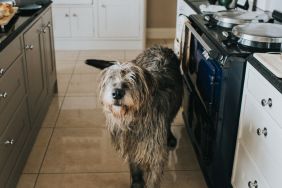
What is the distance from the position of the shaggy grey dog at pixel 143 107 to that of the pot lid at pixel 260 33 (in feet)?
1.64

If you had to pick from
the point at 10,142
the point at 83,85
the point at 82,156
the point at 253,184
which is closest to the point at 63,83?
the point at 83,85

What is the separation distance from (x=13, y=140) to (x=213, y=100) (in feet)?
3.81

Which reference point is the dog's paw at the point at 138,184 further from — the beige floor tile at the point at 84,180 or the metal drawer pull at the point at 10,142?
the metal drawer pull at the point at 10,142

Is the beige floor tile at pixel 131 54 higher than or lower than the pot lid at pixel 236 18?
lower

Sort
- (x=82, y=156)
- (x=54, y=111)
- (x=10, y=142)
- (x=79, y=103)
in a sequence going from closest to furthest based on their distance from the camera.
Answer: (x=10, y=142) < (x=82, y=156) < (x=54, y=111) < (x=79, y=103)

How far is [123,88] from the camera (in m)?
1.63

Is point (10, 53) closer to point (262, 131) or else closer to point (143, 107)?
point (143, 107)

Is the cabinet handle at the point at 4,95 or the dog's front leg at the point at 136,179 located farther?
the dog's front leg at the point at 136,179

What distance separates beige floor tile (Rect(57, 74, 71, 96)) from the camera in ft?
12.0

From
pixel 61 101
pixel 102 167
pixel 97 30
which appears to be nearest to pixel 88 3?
pixel 97 30

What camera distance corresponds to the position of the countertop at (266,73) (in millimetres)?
1400

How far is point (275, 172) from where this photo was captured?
57.1 inches

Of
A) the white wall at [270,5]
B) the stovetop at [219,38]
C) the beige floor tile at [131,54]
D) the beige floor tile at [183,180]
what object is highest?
the white wall at [270,5]

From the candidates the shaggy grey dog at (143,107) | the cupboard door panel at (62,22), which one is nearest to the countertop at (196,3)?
the shaggy grey dog at (143,107)
